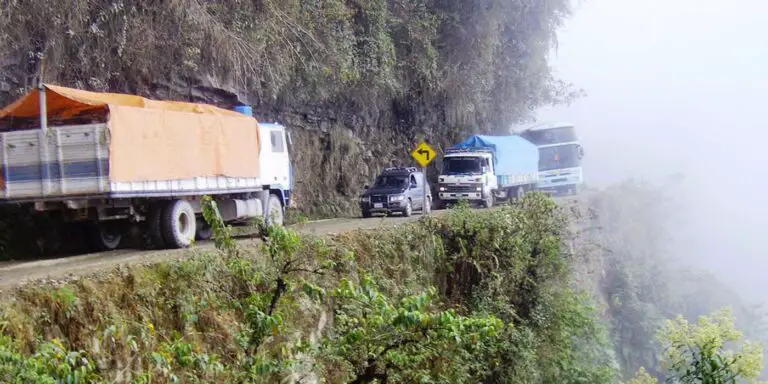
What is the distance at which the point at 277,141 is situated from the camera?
17031 mm

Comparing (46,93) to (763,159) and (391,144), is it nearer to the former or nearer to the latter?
(391,144)

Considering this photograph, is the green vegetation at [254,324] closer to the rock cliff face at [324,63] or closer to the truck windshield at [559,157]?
the rock cliff face at [324,63]

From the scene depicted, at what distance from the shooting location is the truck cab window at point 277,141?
55.0 ft

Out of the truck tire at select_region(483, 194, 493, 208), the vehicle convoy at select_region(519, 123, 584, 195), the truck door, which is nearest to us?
the truck door

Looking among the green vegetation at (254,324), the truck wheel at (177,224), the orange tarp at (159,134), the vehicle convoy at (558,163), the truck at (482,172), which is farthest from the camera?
the vehicle convoy at (558,163)

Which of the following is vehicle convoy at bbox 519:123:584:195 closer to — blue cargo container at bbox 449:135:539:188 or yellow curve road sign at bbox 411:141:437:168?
blue cargo container at bbox 449:135:539:188

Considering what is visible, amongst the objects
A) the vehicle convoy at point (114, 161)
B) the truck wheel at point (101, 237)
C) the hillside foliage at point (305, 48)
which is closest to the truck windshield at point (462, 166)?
the hillside foliage at point (305, 48)

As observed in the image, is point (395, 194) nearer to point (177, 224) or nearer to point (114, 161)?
point (177, 224)

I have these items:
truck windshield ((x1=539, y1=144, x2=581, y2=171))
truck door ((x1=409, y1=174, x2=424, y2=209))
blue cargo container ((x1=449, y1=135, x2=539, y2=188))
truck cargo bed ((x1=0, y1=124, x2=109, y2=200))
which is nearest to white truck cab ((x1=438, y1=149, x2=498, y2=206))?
blue cargo container ((x1=449, y1=135, x2=539, y2=188))

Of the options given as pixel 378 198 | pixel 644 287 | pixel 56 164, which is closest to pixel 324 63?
pixel 378 198

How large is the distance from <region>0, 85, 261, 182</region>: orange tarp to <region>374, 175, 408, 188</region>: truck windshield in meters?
7.02

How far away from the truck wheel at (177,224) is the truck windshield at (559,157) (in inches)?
1065

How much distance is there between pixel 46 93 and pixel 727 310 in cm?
1376

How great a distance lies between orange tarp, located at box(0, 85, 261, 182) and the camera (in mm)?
10797
